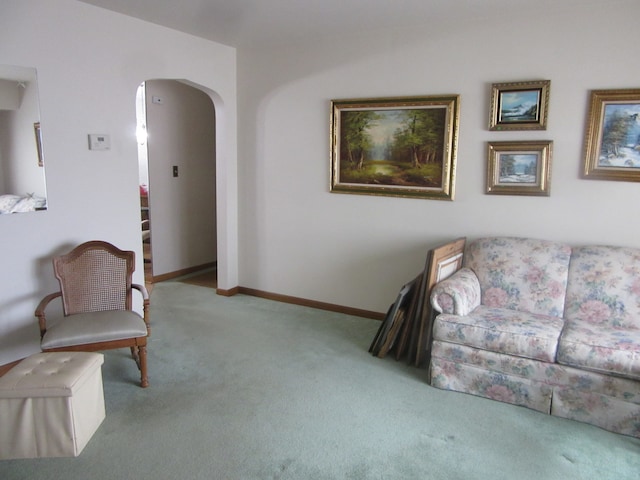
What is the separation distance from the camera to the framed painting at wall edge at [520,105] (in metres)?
3.24

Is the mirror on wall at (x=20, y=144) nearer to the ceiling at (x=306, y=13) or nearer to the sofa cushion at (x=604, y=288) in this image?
the ceiling at (x=306, y=13)

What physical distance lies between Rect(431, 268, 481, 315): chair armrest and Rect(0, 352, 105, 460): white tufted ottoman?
2.01 m

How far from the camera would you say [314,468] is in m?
2.14

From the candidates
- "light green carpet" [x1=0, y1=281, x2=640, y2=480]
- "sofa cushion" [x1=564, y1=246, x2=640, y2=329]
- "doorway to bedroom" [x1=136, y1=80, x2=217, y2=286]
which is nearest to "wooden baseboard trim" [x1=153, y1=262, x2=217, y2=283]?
"doorway to bedroom" [x1=136, y1=80, x2=217, y2=286]

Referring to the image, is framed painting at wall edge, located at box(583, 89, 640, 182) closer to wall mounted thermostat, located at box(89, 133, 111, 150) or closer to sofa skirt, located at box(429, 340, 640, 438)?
sofa skirt, located at box(429, 340, 640, 438)

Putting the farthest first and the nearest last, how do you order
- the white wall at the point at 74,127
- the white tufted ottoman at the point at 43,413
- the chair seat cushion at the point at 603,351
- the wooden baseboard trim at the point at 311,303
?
1. the wooden baseboard trim at the point at 311,303
2. the white wall at the point at 74,127
3. the chair seat cushion at the point at 603,351
4. the white tufted ottoman at the point at 43,413

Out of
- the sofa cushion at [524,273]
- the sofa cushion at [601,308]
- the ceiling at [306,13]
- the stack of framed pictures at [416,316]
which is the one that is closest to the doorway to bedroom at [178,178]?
Result: the ceiling at [306,13]

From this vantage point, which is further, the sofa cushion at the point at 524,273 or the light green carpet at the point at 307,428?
the sofa cushion at the point at 524,273

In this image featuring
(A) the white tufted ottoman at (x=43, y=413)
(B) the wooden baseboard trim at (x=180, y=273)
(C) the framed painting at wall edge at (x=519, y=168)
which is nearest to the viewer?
(A) the white tufted ottoman at (x=43, y=413)

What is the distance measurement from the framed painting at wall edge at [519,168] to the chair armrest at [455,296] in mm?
817

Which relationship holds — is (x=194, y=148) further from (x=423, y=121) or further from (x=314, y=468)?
(x=314, y=468)

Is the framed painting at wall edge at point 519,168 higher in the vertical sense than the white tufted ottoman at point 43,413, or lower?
higher

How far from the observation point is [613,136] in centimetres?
308

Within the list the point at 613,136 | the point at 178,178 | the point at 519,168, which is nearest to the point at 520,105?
the point at 519,168
